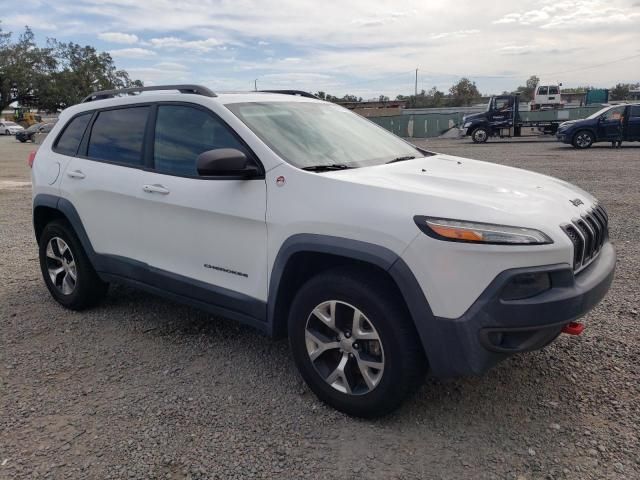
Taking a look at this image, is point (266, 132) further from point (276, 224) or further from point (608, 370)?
point (608, 370)

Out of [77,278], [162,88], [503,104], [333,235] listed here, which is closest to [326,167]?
[333,235]

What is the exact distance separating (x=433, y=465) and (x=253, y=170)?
1.85 meters

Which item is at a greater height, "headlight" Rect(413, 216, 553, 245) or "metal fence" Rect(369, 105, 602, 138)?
"headlight" Rect(413, 216, 553, 245)

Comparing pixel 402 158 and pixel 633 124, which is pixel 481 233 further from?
pixel 633 124

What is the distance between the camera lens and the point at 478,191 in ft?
9.46

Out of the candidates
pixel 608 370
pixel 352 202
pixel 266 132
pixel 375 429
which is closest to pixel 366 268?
pixel 352 202

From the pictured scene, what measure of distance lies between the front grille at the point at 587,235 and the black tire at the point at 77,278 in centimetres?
366

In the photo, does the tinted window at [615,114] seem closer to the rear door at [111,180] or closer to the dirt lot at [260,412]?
the dirt lot at [260,412]

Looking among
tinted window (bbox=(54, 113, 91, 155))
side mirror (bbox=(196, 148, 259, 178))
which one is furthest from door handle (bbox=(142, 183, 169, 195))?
tinted window (bbox=(54, 113, 91, 155))

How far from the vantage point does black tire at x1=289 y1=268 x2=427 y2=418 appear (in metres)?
2.72

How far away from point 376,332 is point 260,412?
0.88 meters

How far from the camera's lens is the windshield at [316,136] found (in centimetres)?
335

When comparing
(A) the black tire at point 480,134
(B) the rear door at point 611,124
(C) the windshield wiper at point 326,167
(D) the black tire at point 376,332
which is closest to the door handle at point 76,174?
(C) the windshield wiper at point 326,167

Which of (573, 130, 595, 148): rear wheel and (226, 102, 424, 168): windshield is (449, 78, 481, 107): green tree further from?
(226, 102, 424, 168): windshield
